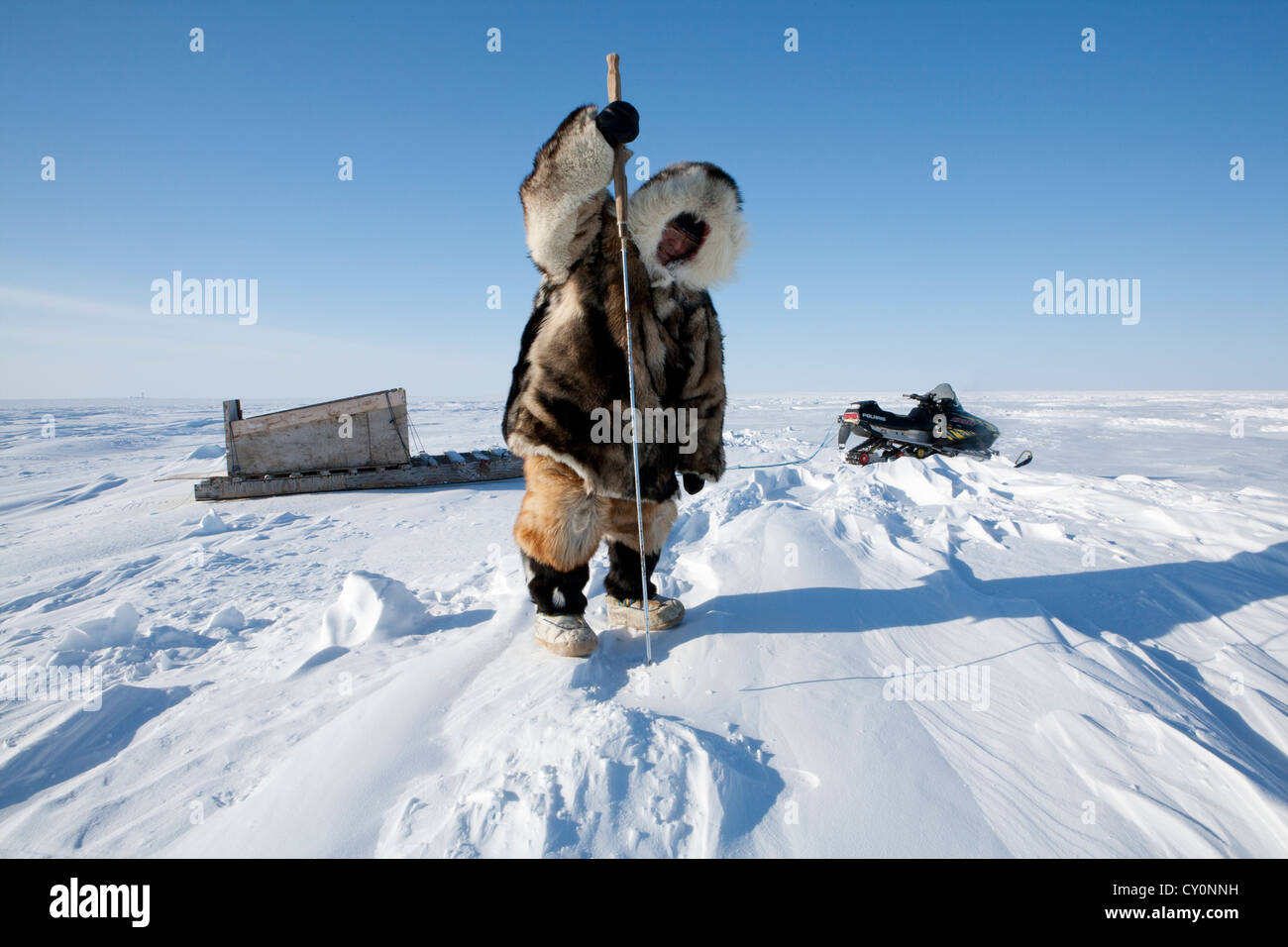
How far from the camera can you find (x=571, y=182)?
1.96 metres

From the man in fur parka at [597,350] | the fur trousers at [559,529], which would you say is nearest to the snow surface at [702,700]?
the fur trousers at [559,529]

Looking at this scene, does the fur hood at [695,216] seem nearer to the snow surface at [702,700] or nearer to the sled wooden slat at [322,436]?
the snow surface at [702,700]

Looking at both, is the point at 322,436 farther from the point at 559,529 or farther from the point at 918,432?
the point at 918,432

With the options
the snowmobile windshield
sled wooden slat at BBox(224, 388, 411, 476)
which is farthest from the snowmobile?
sled wooden slat at BBox(224, 388, 411, 476)

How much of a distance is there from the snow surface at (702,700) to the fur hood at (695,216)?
1.46m

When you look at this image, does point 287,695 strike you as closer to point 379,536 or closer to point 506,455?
point 379,536

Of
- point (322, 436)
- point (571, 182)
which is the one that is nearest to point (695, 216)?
point (571, 182)

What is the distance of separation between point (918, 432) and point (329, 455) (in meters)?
8.53

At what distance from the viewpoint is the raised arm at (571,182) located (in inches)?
75.7

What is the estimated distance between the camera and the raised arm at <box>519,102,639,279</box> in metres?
1.92

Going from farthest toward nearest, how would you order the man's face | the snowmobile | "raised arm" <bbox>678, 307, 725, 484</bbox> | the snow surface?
1. the snowmobile
2. "raised arm" <bbox>678, 307, 725, 484</bbox>
3. the man's face
4. the snow surface

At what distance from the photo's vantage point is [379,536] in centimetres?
428

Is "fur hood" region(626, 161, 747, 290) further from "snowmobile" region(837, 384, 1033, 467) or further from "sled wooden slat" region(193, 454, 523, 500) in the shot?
"snowmobile" region(837, 384, 1033, 467)
